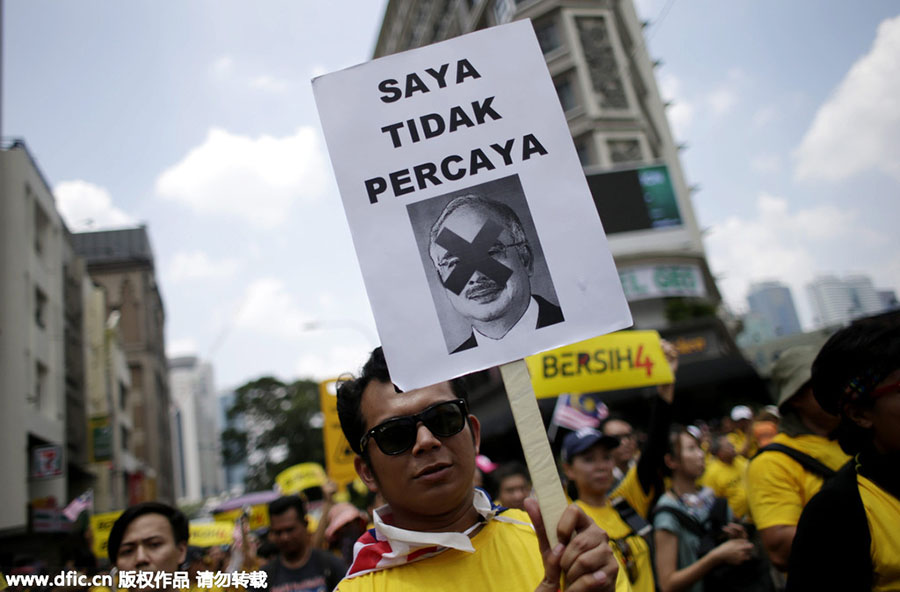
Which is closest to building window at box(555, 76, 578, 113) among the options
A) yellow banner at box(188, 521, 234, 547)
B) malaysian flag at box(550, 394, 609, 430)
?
yellow banner at box(188, 521, 234, 547)

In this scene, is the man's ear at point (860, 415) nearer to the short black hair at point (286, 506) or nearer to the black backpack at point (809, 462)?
the black backpack at point (809, 462)

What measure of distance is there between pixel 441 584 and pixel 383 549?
0.19 metres

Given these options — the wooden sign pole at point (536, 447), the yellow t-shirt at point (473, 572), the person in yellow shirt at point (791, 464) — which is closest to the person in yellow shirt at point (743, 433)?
the person in yellow shirt at point (791, 464)

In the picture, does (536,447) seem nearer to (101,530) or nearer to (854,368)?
(854,368)

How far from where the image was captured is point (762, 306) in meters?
41.8

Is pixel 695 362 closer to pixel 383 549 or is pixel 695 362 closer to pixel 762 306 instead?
pixel 383 549

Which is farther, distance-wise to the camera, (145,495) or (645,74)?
(145,495)

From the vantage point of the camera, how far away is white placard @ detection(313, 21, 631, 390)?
6.04 ft

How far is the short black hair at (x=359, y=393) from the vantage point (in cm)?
211

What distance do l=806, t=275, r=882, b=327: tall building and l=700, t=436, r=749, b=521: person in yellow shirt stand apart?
25.5 ft

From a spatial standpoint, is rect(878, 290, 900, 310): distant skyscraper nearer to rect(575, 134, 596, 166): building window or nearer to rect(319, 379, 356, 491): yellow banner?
rect(575, 134, 596, 166): building window

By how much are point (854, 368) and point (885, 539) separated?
51 centimetres

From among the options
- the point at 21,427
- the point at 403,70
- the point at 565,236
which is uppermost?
the point at 21,427

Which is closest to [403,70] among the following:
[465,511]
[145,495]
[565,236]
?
[565,236]
